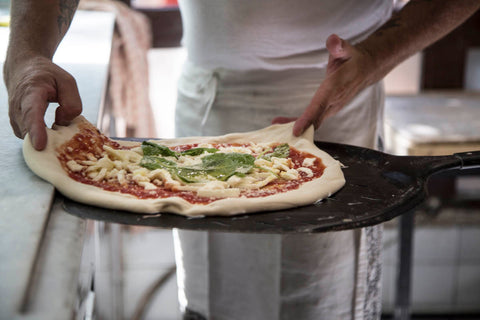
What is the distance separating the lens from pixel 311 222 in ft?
2.75

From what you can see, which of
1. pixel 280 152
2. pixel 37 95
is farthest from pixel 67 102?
pixel 280 152

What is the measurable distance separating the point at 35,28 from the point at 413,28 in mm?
927

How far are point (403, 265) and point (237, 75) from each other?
105cm

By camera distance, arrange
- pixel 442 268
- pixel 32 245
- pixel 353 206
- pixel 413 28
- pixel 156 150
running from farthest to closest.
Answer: pixel 442 268, pixel 413 28, pixel 156 150, pixel 353 206, pixel 32 245

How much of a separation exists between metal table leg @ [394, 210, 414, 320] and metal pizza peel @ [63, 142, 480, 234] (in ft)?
3.07

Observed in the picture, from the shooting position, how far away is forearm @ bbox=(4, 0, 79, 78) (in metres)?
1.12

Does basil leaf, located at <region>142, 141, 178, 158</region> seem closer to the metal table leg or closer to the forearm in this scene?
the forearm

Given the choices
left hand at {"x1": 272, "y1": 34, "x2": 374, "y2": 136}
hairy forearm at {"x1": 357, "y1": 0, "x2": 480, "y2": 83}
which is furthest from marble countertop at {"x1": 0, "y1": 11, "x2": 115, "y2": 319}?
hairy forearm at {"x1": 357, "y1": 0, "x2": 480, "y2": 83}

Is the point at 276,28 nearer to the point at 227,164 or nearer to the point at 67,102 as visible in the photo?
the point at 227,164

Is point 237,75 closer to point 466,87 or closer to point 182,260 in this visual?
point 182,260

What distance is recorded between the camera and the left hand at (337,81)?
123 centimetres

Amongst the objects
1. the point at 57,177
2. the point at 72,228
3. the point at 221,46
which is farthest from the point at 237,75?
the point at 72,228

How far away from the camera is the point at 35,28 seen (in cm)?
117

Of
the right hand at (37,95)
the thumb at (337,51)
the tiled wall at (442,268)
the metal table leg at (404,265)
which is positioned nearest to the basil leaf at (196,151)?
the right hand at (37,95)
